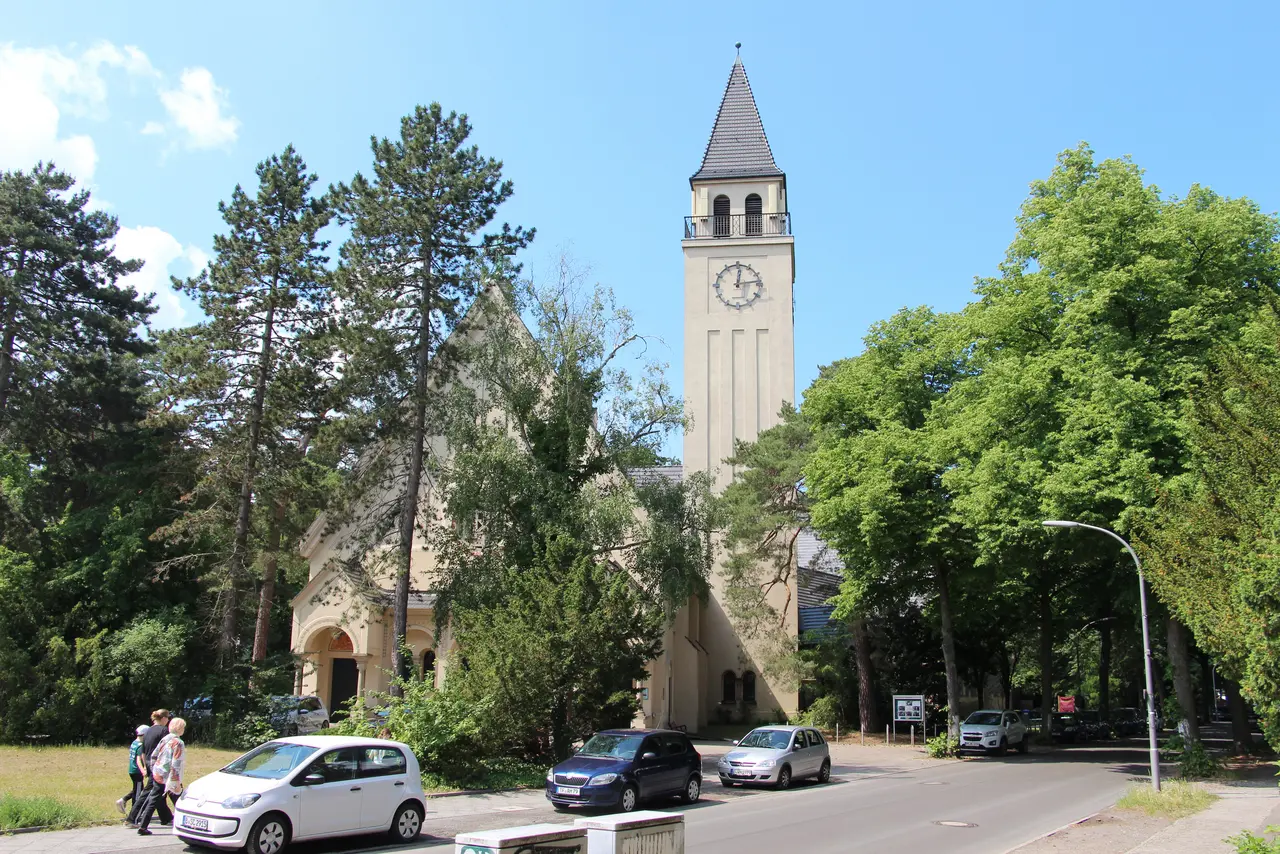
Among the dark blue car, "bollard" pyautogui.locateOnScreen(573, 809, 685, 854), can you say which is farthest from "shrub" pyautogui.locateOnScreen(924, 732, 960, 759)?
"bollard" pyautogui.locateOnScreen(573, 809, 685, 854)

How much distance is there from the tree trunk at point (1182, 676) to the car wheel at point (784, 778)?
1037 cm

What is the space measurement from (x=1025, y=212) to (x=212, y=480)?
25078 millimetres

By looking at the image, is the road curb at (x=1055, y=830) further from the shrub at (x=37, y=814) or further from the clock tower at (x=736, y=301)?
the clock tower at (x=736, y=301)

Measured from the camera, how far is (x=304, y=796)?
12492 millimetres

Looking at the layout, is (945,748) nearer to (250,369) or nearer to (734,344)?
(734,344)

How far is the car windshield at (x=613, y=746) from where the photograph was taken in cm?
1814

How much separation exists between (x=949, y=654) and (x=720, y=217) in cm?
2304

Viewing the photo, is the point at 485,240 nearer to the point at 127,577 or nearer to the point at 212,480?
the point at 212,480

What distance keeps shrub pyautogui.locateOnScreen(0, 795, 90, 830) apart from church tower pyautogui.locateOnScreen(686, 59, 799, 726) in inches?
1117

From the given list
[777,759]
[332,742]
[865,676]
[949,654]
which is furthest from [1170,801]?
[865,676]

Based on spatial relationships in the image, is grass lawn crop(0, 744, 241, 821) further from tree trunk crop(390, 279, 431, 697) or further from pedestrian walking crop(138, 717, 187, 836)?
tree trunk crop(390, 279, 431, 697)

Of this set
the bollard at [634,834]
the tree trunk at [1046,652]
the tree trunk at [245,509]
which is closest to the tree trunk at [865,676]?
the tree trunk at [1046,652]

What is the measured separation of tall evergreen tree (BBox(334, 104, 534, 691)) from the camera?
26.5 metres

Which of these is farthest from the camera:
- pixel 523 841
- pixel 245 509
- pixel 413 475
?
pixel 245 509
